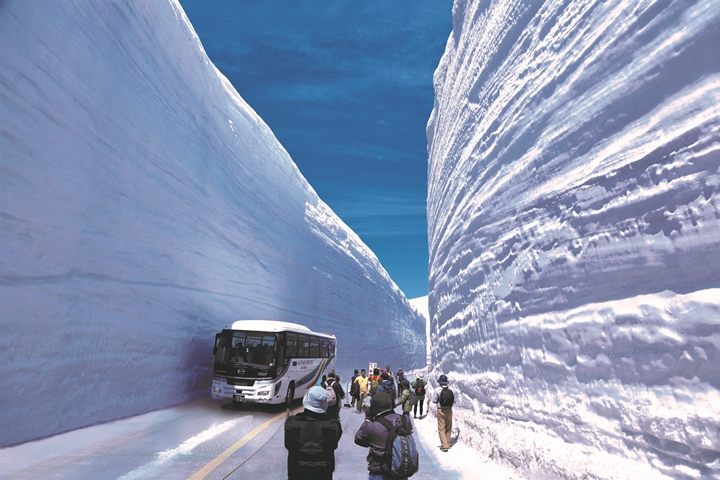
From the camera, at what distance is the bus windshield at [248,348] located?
11914 millimetres

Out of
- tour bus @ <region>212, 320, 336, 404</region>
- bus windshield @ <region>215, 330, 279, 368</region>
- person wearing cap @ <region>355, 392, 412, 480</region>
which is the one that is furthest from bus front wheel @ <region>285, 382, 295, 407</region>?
person wearing cap @ <region>355, 392, 412, 480</region>

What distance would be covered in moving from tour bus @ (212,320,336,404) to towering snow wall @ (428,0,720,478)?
5232 mm

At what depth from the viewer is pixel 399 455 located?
332cm

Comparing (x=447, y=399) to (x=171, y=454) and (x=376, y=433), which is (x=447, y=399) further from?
(x=376, y=433)

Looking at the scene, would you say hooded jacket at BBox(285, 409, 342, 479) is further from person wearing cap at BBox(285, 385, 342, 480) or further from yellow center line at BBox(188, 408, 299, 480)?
yellow center line at BBox(188, 408, 299, 480)

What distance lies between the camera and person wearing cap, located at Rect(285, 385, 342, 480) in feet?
10.4

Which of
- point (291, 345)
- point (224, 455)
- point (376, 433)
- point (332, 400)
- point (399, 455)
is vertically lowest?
point (224, 455)

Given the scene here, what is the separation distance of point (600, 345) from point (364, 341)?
106ft

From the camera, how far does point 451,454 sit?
7359 millimetres

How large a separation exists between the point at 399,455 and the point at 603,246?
9.16 feet

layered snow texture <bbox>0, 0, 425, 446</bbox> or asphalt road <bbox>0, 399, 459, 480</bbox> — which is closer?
asphalt road <bbox>0, 399, 459, 480</bbox>

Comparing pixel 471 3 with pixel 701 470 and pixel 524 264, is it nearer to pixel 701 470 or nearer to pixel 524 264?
pixel 524 264

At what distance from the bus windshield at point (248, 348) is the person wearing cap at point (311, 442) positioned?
893cm

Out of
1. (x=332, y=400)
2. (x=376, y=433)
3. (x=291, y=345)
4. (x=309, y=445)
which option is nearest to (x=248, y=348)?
(x=291, y=345)
